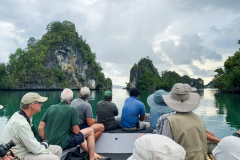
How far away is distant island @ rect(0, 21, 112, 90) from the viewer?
60656mm

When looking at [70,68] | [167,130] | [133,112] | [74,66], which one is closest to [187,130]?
[167,130]

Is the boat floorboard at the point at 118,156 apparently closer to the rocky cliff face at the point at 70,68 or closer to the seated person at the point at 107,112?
the seated person at the point at 107,112

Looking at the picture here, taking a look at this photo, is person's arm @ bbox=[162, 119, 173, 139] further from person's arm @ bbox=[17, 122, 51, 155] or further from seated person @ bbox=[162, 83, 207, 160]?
person's arm @ bbox=[17, 122, 51, 155]

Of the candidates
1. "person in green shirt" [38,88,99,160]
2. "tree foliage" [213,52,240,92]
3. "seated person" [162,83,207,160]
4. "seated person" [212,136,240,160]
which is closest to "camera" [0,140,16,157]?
"person in green shirt" [38,88,99,160]

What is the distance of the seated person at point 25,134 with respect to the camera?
2.50 metres

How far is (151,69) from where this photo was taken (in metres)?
105

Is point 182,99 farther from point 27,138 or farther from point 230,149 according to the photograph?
point 27,138

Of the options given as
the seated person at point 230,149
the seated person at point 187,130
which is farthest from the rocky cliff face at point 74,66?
Answer: the seated person at point 230,149

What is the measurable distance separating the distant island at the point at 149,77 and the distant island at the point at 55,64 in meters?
22.5

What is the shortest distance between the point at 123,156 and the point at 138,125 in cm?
65

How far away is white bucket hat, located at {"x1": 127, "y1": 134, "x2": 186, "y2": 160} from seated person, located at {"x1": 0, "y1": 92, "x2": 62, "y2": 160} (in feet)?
5.45

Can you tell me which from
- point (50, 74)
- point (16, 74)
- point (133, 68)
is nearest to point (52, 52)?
point (50, 74)

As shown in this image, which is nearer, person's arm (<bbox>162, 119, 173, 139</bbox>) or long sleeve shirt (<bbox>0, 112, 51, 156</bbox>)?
person's arm (<bbox>162, 119, 173, 139</bbox>)

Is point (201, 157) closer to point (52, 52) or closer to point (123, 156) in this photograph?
point (123, 156)
